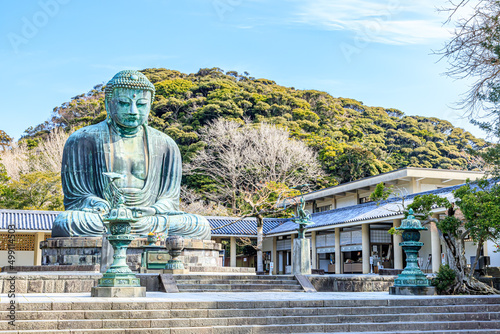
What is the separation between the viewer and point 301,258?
582 inches

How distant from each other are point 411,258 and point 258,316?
484 cm

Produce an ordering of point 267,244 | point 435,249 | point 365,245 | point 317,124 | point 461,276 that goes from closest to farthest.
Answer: point 461,276
point 435,249
point 365,245
point 267,244
point 317,124

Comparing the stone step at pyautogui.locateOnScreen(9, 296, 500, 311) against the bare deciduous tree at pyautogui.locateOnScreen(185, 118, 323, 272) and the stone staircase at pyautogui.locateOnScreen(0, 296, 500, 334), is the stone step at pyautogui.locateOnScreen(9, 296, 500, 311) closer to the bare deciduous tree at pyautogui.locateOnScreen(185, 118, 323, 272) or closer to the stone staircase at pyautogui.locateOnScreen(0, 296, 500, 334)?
the stone staircase at pyautogui.locateOnScreen(0, 296, 500, 334)

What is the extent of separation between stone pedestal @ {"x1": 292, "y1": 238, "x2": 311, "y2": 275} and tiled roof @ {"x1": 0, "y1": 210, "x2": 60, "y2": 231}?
15337mm

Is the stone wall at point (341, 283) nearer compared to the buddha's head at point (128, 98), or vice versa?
the stone wall at point (341, 283)

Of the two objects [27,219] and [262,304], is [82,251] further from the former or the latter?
[27,219]

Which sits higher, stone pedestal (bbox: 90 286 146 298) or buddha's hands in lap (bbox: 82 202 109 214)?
buddha's hands in lap (bbox: 82 202 109 214)

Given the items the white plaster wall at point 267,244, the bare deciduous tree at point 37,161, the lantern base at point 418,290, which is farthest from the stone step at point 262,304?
the bare deciduous tree at point 37,161

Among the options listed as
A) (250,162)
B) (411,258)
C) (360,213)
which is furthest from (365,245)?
(411,258)

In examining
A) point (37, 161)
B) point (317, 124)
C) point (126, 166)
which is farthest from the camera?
point (317, 124)

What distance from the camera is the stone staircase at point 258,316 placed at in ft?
24.8

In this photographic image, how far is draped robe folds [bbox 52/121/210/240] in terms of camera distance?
16.5 metres

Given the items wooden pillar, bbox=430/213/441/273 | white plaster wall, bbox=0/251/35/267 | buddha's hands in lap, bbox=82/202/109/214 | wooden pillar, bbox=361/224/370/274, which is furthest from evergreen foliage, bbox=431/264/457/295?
white plaster wall, bbox=0/251/35/267

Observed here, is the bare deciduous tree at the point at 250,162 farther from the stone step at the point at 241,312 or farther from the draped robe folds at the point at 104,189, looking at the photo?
the stone step at the point at 241,312
